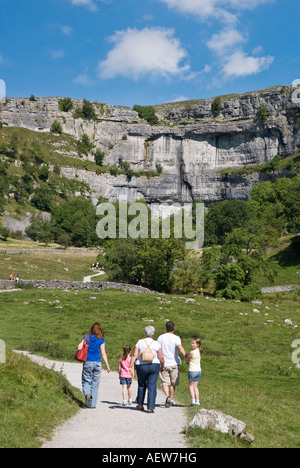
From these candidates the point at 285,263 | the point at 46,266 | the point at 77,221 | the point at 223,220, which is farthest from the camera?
the point at 77,221

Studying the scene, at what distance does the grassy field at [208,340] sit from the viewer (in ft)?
39.3

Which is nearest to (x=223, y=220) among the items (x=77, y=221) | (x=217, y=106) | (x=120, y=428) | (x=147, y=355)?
(x=77, y=221)

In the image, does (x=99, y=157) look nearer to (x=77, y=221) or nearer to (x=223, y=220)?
(x=77, y=221)

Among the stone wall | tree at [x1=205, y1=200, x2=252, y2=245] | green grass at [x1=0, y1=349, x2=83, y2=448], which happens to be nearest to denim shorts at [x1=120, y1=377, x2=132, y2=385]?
green grass at [x1=0, y1=349, x2=83, y2=448]

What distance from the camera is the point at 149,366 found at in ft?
40.5

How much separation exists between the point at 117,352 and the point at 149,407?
30.3 feet

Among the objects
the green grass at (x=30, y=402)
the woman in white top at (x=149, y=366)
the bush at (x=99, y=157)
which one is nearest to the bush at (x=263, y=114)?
the bush at (x=99, y=157)

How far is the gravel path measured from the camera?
9352 millimetres

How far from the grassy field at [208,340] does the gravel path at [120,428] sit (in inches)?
20.1

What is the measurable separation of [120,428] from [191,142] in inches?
7341

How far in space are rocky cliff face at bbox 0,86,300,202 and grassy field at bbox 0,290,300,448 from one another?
138744 mm

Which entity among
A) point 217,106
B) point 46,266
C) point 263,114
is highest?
point 217,106

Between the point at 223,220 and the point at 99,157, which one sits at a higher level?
the point at 99,157
